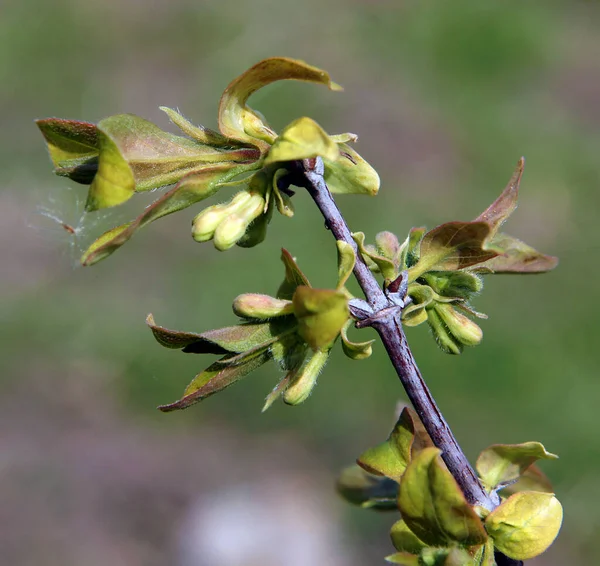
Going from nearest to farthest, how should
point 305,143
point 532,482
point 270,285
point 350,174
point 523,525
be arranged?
point 305,143, point 523,525, point 350,174, point 532,482, point 270,285

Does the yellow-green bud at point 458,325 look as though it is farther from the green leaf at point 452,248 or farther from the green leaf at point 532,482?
the green leaf at point 532,482

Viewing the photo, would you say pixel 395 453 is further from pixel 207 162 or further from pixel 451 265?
pixel 207 162

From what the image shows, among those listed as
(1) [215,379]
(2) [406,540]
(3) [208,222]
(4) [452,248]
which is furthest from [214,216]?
(2) [406,540]

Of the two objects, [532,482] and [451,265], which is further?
[532,482]

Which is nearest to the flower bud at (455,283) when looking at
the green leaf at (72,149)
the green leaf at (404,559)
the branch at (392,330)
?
the branch at (392,330)

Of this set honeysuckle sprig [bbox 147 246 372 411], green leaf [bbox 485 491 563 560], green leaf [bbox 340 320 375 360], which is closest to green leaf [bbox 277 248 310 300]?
honeysuckle sprig [bbox 147 246 372 411]

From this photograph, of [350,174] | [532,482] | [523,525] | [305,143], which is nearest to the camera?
[305,143]

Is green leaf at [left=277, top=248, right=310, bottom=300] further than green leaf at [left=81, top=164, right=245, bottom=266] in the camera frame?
Yes

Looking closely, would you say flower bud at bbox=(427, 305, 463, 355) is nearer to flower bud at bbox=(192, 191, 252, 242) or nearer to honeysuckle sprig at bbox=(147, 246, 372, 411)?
honeysuckle sprig at bbox=(147, 246, 372, 411)
